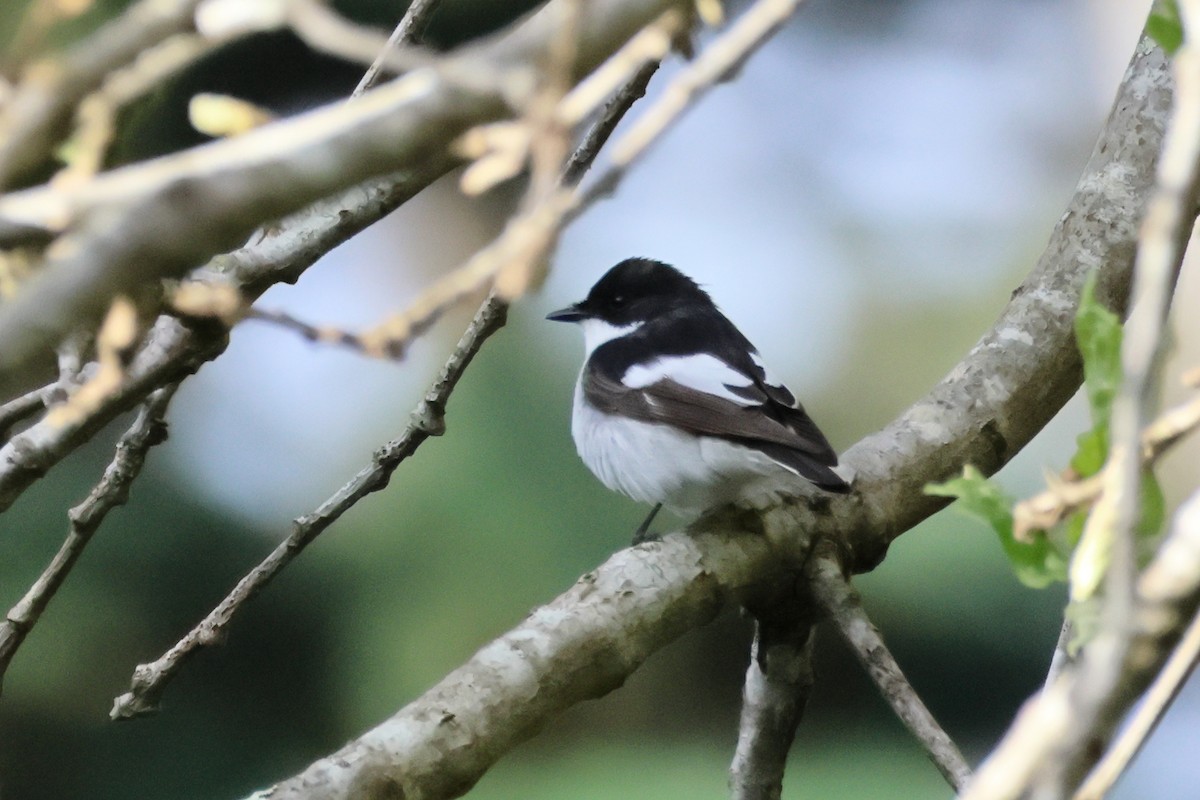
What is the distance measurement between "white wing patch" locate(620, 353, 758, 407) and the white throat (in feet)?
1.45

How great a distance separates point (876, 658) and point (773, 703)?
0.41 m

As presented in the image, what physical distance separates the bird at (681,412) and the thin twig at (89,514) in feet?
3.63

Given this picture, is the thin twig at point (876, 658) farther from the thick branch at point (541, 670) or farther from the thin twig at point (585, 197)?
the thin twig at point (585, 197)

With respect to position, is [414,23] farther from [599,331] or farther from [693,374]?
[599,331]

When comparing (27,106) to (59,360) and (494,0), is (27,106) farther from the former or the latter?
(494,0)

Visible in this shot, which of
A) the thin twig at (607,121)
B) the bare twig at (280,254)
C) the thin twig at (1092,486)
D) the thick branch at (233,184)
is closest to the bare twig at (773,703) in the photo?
the thin twig at (607,121)

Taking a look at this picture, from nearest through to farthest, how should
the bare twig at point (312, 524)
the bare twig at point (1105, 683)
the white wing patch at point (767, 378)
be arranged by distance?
the bare twig at point (1105, 683) < the bare twig at point (312, 524) < the white wing patch at point (767, 378)

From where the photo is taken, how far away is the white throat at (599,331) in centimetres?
387

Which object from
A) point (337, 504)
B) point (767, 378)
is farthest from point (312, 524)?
point (767, 378)

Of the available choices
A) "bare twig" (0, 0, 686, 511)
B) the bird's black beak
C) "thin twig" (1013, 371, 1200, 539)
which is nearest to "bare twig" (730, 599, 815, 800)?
"bare twig" (0, 0, 686, 511)

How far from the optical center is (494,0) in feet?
18.3

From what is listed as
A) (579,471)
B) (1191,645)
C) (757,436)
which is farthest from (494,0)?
(1191,645)

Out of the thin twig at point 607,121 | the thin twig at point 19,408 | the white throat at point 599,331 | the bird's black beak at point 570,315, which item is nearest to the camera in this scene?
the thin twig at point 19,408

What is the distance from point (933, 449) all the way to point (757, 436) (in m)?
0.44
